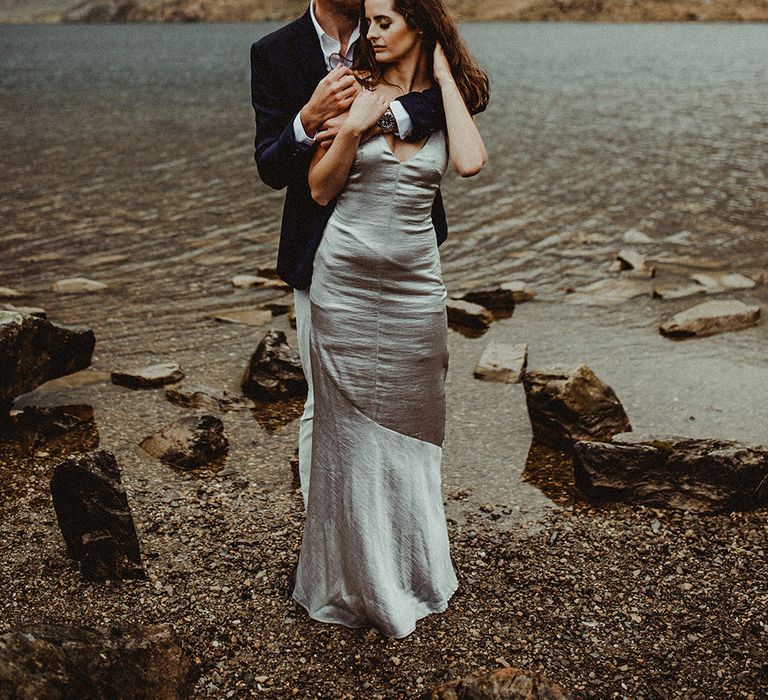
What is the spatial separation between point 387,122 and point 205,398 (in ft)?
13.8

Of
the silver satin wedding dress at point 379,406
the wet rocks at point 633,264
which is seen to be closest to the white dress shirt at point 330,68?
the silver satin wedding dress at point 379,406

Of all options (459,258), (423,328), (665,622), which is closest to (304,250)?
(423,328)

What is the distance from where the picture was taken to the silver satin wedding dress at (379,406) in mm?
3957

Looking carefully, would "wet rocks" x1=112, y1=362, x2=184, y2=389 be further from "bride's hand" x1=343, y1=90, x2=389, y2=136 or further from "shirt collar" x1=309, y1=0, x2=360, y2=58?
"bride's hand" x1=343, y1=90, x2=389, y2=136

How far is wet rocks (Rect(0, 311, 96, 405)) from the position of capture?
6.87 m

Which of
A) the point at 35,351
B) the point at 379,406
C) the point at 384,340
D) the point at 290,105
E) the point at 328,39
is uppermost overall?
the point at 328,39

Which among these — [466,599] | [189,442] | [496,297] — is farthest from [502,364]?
[466,599]

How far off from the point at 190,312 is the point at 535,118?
60.3 feet

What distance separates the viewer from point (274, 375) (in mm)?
7555

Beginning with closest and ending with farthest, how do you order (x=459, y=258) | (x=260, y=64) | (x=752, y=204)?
(x=260, y=64), (x=459, y=258), (x=752, y=204)

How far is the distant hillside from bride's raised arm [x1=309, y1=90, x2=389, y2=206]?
269ft

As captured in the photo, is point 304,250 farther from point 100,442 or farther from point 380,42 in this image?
point 100,442

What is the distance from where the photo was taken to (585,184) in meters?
16.9

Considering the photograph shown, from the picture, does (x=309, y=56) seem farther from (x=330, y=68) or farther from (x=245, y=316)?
(x=245, y=316)
